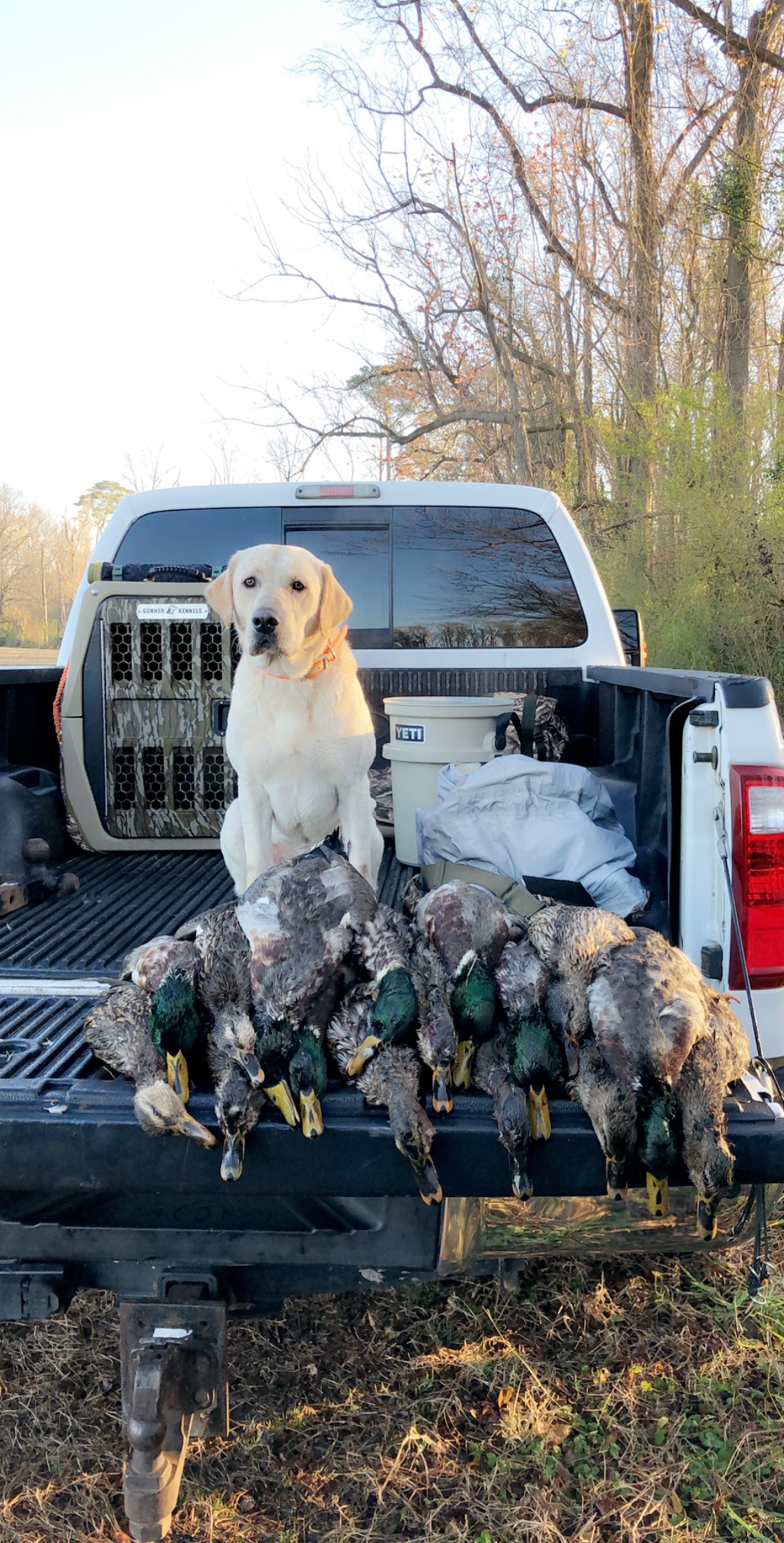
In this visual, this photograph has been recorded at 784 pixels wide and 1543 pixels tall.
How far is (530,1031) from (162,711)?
2.32 meters

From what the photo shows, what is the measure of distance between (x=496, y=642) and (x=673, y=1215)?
262 centimetres

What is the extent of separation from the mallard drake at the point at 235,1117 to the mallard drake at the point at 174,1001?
0.10 metres

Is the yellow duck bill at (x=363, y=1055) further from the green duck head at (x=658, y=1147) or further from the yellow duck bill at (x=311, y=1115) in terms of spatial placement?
the green duck head at (x=658, y=1147)

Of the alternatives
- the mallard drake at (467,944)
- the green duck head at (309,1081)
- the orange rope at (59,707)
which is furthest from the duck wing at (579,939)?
the orange rope at (59,707)

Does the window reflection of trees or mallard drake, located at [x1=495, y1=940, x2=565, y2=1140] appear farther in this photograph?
the window reflection of trees

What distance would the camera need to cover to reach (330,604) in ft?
11.2

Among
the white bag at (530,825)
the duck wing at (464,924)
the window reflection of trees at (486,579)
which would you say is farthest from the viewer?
the window reflection of trees at (486,579)

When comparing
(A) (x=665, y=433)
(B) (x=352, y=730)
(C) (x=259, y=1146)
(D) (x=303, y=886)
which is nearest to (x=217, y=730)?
(B) (x=352, y=730)

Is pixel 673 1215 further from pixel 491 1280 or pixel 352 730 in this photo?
pixel 352 730

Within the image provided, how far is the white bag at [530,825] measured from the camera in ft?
9.37

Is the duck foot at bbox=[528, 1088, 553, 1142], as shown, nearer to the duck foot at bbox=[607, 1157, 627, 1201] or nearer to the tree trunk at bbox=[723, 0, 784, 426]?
the duck foot at bbox=[607, 1157, 627, 1201]

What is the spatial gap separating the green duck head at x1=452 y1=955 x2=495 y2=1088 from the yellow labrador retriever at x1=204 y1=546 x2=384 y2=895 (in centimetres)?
131

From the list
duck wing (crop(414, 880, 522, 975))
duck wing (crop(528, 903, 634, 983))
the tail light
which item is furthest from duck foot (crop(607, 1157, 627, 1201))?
the tail light

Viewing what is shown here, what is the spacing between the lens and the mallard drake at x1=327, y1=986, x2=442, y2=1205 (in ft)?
5.25
